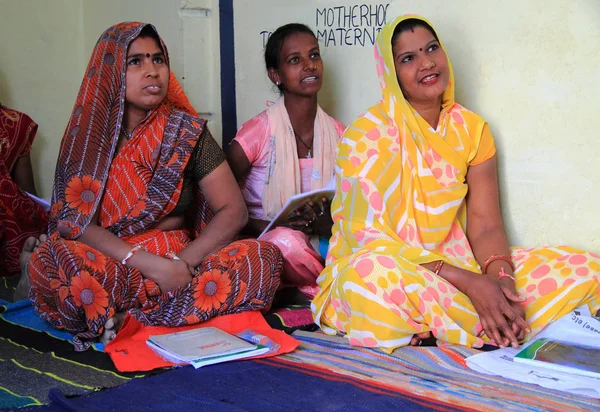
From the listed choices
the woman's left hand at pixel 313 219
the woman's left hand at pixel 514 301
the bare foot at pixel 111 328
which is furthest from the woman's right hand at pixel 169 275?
the woman's left hand at pixel 514 301

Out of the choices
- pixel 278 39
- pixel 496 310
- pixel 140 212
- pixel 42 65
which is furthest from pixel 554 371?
pixel 42 65

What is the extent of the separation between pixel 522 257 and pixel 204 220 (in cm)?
144

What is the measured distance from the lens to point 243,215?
11.0ft

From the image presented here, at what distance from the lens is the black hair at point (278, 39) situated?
388 cm

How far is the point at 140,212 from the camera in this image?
3211 mm

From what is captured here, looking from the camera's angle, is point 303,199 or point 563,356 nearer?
point 563,356

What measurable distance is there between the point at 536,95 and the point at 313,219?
113 centimetres

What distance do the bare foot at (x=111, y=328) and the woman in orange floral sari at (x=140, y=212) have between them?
0.01m

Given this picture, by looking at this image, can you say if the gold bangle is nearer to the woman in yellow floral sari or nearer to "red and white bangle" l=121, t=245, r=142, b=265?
the woman in yellow floral sari

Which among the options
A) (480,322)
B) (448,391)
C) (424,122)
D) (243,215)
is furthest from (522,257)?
(243,215)

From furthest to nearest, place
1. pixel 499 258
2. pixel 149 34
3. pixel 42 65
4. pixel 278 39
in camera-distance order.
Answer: pixel 42 65, pixel 278 39, pixel 149 34, pixel 499 258

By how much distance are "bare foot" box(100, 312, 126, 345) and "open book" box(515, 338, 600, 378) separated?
1463 mm

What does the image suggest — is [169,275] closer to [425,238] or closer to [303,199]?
[303,199]

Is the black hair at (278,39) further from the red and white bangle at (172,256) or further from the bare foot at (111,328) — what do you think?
the bare foot at (111,328)
